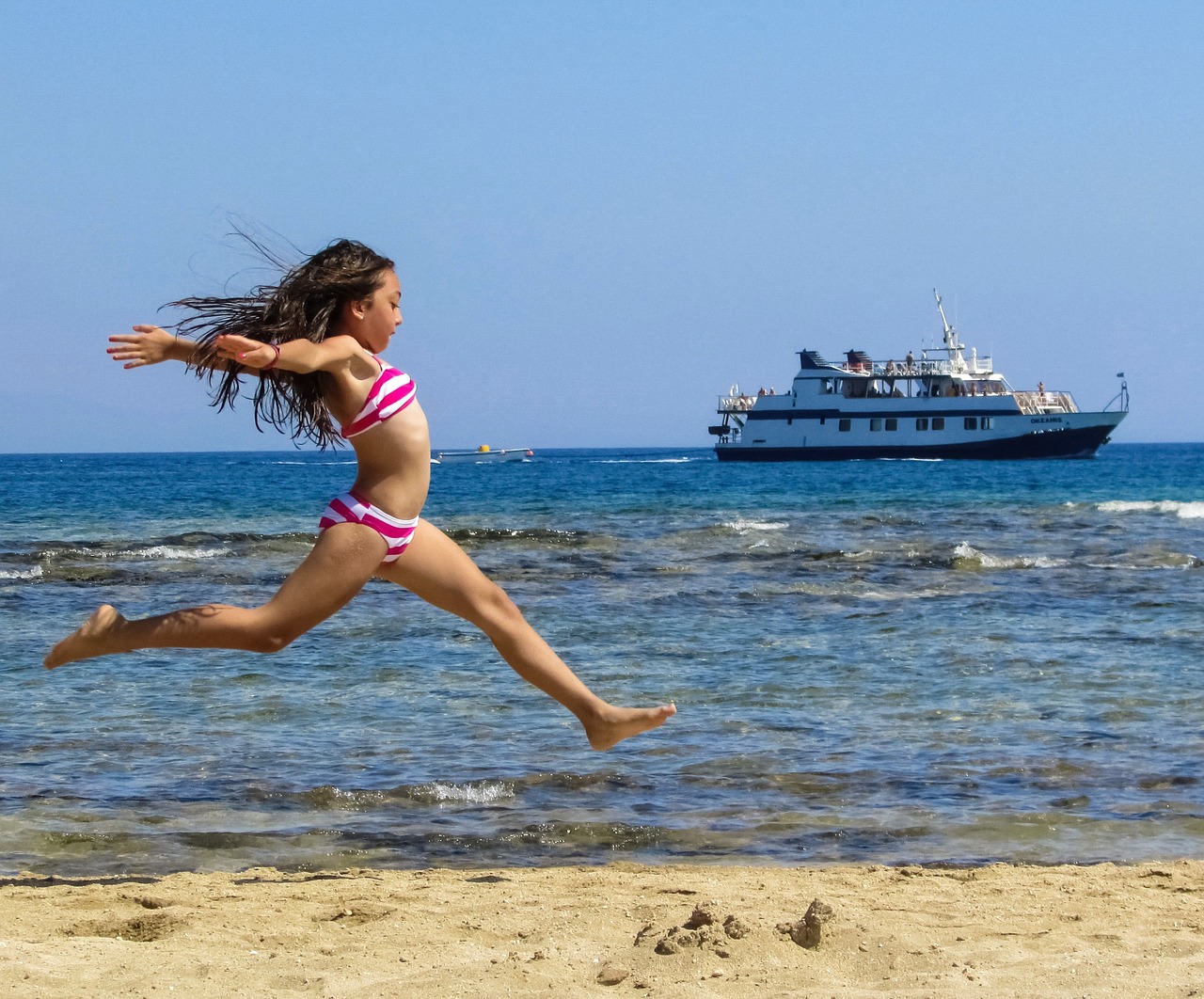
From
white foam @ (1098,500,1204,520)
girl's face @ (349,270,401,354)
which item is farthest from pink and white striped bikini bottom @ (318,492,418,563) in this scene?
white foam @ (1098,500,1204,520)

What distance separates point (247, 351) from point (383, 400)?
0.52 m

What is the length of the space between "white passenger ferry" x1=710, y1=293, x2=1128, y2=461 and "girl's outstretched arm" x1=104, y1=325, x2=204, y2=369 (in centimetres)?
6668

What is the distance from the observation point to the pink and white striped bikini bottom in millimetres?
4094

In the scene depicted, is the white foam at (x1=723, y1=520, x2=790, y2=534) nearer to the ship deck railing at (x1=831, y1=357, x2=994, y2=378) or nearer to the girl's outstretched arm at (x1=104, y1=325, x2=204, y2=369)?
the girl's outstretched arm at (x1=104, y1=325, x2=204, y2=369)

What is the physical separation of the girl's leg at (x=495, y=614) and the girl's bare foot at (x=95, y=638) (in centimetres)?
83

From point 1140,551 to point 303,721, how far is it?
16.6 m

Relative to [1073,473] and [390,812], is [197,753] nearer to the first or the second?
[390,812]

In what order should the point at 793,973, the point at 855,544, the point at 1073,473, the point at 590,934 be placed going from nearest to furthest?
the point at 793,973
the point at 590,934
the point at 855,544
the point at 1073,473

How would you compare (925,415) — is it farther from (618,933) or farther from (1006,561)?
(618,933)

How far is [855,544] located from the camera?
23.5 metres

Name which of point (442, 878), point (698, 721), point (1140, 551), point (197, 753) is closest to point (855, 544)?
point (1140, 551)

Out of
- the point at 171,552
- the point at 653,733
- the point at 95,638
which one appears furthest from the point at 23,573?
the point at 95,638

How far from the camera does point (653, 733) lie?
8398mm

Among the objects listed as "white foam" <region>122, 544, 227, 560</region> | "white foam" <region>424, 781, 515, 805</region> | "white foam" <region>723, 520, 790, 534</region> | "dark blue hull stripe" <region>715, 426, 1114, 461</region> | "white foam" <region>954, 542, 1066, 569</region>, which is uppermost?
"dark blue hull stripe" <region>715, 426, 1114, 461</region>
